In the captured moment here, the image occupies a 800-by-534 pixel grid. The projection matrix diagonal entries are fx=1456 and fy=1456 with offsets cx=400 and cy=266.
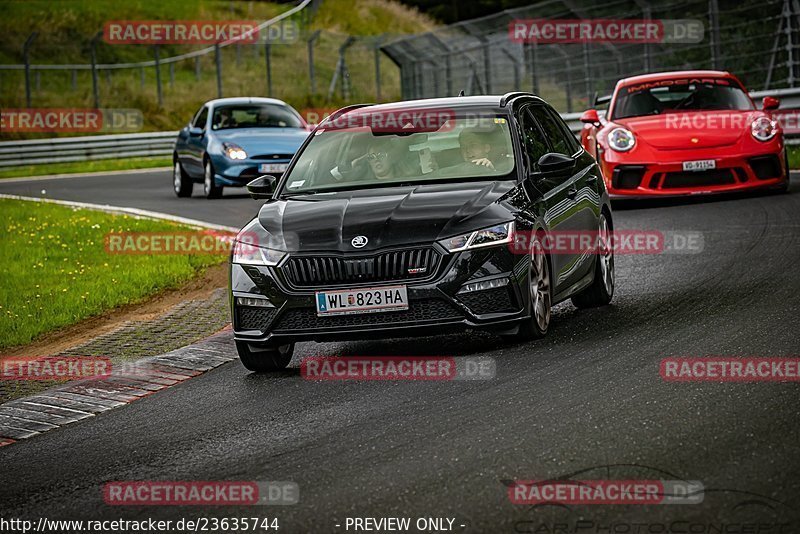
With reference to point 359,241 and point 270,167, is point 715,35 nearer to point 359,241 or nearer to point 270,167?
point 270,167

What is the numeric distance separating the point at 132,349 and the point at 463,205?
111 inches

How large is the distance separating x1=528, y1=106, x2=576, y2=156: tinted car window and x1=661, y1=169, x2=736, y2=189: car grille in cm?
562

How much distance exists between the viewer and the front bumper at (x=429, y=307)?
813cm

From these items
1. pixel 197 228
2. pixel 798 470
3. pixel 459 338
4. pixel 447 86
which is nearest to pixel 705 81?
pixel 197 228

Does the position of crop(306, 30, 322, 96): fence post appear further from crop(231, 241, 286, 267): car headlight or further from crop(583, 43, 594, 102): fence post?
crop(231, 241, 286, 267): car headlight

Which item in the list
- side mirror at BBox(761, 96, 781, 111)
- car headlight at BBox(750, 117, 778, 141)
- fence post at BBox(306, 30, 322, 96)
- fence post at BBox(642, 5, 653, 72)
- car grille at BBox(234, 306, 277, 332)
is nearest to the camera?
car grille at BBox(234, 306, 277, 332)

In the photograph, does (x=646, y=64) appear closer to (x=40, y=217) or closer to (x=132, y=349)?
(x=40, y=217)

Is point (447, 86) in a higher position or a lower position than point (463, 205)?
lower

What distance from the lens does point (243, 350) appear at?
8.62m

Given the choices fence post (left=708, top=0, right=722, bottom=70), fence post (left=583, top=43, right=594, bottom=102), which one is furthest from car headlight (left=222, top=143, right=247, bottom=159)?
fence post (left=583, top=43, right=594, bottom=102)

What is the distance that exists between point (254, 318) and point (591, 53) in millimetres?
22668

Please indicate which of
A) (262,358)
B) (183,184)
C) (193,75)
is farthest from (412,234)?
(193,75)

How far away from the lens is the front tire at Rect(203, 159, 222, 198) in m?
22.0

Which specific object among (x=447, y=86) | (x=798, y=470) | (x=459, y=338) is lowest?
(x=447, y=86)
